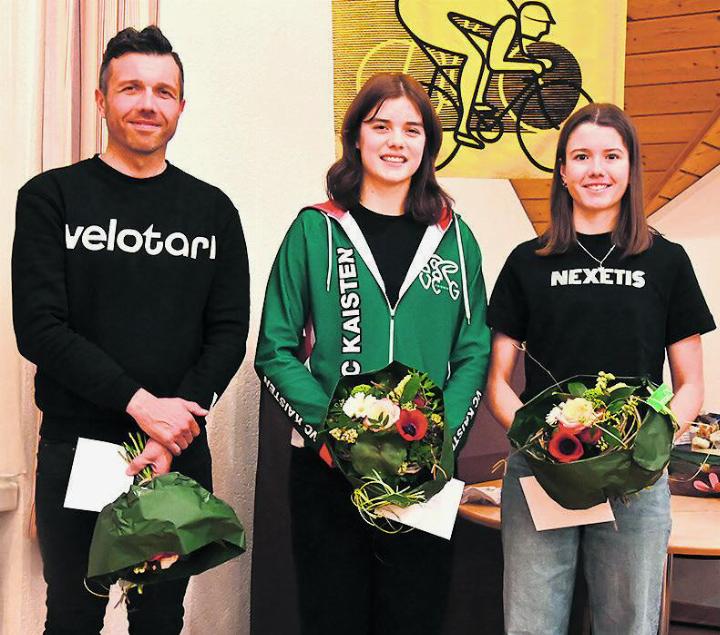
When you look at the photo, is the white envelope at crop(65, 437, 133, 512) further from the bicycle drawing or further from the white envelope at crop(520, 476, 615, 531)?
the bicycle drawing

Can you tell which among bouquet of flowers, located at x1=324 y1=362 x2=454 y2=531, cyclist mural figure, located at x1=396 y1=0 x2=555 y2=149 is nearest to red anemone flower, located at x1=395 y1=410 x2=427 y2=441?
bouquet of flowers, located at x1=324 y1=362 x2=454 y2=531

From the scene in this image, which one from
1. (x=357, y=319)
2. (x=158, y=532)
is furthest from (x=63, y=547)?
(x=357, y=319)

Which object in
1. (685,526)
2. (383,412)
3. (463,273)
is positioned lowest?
(685,526)

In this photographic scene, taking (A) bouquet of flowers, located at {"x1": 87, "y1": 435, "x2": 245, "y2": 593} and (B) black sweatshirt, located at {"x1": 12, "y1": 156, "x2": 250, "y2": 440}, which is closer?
(A) bouquet of flowers, located at {"x1": 87, "y1": 435, "x2": 245, "y2": 593}

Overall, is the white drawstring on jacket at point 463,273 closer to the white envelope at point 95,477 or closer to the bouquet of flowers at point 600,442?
the bouquet of flowers at point 600,442

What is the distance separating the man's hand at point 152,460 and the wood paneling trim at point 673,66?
338 centimetres

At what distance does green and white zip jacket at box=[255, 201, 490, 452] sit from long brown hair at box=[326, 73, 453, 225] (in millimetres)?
45

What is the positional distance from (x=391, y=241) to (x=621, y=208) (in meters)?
0.55

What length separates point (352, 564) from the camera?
2.19 metres

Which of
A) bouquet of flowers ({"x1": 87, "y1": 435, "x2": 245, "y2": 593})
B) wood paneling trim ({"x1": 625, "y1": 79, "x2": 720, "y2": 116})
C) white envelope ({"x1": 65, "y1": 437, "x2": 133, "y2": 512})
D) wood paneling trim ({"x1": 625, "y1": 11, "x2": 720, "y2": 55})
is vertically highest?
wood paneling trim ({"x1": 625, "y1": 11, "x2": 720, "y2": 55})

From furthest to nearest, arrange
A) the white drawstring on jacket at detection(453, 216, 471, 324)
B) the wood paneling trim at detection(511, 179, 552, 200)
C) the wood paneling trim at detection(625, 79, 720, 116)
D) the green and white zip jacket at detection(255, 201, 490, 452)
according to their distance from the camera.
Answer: the wood paneling trim at detection(511, 179, 552, 200) → the wood paneling trim at detection(625, 79, 720, 116) → the white drawstring on jacket at detection(453, 216, 471, 324) → the green and white zip jacket at detection(255, 201, 490, 452)

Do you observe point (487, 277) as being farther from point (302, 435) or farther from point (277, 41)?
point (302, 435)

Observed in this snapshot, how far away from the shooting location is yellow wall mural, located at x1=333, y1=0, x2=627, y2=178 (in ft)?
10.5

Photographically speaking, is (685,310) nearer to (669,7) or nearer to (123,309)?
(123,309)
